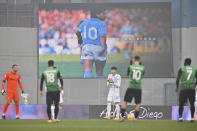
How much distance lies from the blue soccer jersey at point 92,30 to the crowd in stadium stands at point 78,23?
0.26 metres

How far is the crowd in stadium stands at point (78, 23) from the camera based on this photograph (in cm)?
3319

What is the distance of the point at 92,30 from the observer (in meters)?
33.9

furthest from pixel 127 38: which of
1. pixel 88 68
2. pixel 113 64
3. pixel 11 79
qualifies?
pixel 11 79

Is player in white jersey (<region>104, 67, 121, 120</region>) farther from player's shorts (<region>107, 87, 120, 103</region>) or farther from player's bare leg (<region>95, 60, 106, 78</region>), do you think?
player's bare leg (<region>95, 60, 106, 78</region>)

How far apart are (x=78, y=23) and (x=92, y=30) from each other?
93cm

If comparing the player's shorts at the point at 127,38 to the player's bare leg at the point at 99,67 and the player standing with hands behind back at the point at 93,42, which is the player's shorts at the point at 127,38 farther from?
the player's bare leg at the point at 99,67

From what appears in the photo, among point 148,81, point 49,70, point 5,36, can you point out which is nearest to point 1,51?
point 5,36

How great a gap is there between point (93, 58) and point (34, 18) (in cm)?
422

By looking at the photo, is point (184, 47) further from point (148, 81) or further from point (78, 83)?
point (78, 83)

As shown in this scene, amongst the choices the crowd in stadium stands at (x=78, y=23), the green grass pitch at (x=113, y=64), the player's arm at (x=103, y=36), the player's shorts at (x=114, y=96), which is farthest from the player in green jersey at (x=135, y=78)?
the player's arm at (x=103, y=36)

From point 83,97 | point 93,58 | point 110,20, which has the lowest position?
point 83,97

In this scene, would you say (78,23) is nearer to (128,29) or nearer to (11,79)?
(128,29)

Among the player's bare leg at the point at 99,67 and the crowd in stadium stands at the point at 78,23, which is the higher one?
the crowd in stadium stands at the point at 78,23

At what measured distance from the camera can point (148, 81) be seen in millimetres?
33656
